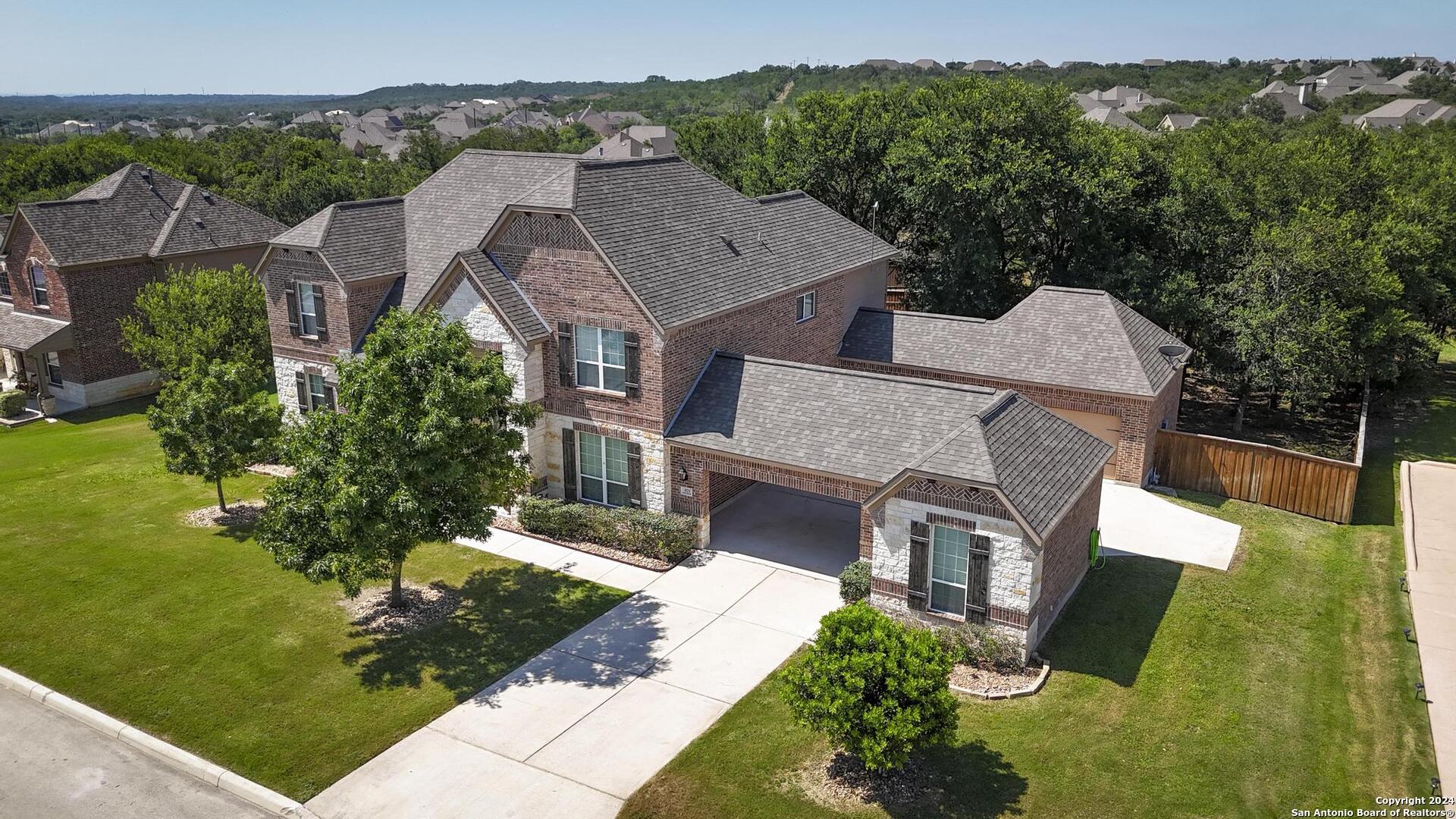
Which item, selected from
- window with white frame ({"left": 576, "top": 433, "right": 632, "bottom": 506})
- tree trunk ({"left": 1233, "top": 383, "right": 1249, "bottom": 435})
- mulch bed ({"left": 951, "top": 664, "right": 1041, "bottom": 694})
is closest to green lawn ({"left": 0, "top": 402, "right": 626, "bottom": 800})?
window with white frame ({"left": 576, "top": 433, "right": 632, "bottom": 506})

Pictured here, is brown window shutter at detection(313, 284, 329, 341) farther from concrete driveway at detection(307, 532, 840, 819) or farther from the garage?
the garage

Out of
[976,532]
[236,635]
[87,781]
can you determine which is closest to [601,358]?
[236,635]

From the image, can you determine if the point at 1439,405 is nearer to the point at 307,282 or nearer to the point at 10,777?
the point at 307,282

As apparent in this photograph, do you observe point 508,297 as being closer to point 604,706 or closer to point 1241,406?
point 604,706

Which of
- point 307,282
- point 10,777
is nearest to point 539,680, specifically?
point 10,777

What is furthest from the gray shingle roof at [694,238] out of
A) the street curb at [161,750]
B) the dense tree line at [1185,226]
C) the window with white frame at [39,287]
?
the window with white frame at [39,287]

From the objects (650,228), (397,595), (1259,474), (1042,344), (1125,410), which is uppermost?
(650,228)

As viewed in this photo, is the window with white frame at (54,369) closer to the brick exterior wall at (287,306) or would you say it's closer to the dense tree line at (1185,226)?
the brick exterior wall at (287,306)
